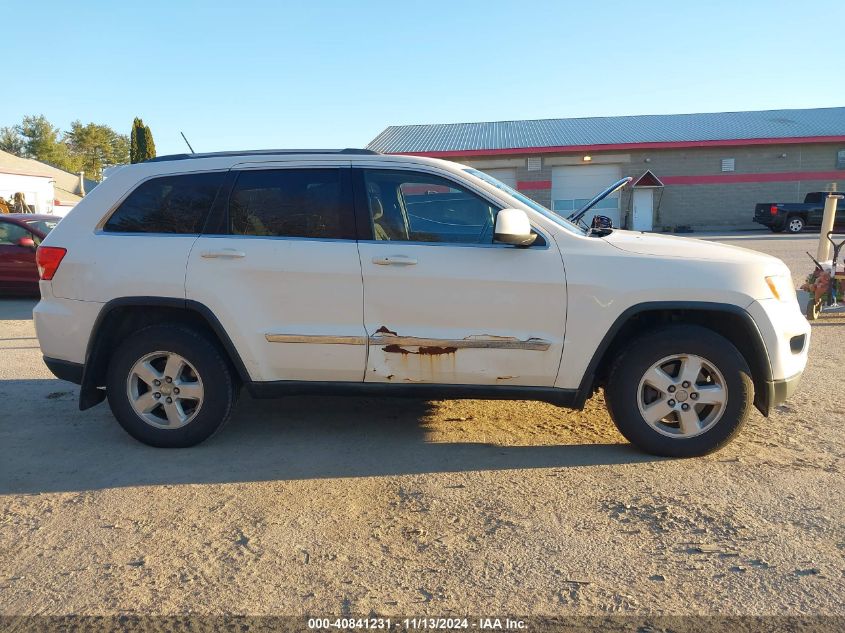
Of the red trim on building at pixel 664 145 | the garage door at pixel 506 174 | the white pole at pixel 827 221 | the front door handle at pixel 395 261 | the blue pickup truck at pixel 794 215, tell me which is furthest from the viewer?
the garage door at pixel 506 174

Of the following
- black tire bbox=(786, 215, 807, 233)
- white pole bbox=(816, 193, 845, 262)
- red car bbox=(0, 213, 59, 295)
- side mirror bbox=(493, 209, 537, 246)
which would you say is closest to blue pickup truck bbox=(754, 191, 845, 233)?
black tire bbox=(786, 215, 807, 233)

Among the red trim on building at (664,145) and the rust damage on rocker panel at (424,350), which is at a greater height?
the red trim on building at (664,145)

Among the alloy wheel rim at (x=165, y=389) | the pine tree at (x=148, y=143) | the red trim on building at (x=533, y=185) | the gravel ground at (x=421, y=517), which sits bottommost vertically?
the gravel ground at (x=421, y=517)

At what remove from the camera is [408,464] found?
419cm

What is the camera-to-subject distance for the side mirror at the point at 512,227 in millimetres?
3930

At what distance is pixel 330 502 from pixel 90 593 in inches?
48.7

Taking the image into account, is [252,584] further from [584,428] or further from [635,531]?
[584,428]

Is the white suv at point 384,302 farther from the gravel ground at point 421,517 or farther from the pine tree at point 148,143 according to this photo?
the pine tree at point 148,143

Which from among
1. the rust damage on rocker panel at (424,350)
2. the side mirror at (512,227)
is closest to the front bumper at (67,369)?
the rust damage on rocker panel at (424,350)

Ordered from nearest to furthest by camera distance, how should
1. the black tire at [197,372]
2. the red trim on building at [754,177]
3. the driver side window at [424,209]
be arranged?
the driver side window at [424,209] → the black tire at [197,372] → the red trim on building at [754,177]

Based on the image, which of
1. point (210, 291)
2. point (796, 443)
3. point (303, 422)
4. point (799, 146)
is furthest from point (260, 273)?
point (799, 146)

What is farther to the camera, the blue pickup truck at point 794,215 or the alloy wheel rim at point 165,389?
the blue pickup truck at point 794,215

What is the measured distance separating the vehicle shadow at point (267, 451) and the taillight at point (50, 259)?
1172 mm

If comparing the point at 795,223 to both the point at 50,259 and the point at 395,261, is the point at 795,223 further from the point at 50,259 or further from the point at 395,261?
the point at 50,259
